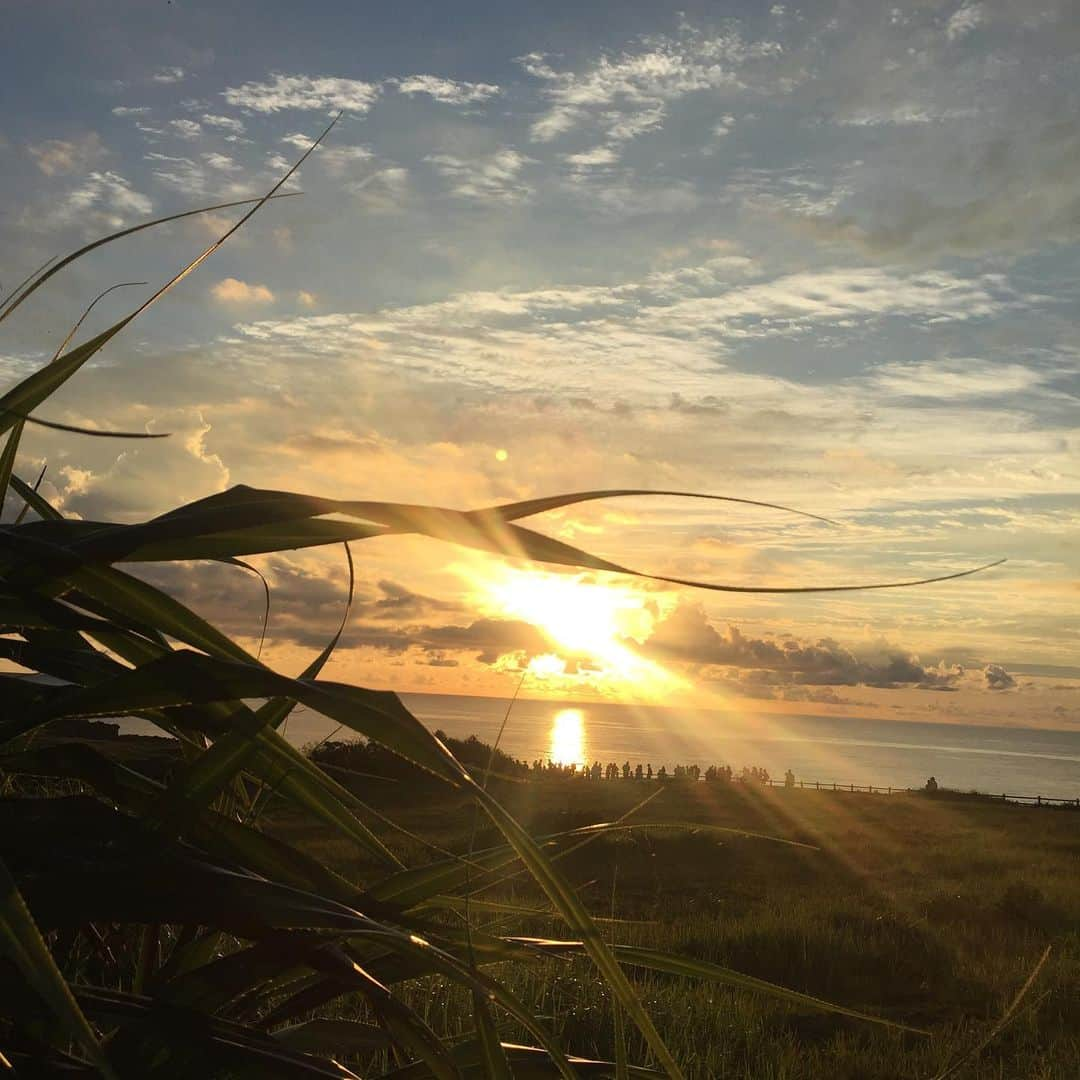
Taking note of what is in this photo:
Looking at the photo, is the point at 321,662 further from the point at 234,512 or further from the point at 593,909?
the point at 593,909

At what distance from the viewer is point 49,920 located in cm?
83

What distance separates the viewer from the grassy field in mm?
5660

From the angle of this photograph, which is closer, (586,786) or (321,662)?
(321,662)

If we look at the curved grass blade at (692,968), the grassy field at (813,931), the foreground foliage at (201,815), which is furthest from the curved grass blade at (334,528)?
the curved grass blade at (692,968)

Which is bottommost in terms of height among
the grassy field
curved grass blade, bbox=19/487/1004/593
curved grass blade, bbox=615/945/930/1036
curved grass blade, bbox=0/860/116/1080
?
the grassy field

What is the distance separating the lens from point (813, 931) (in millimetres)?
10531

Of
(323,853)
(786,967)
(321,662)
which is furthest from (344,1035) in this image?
(323,853)

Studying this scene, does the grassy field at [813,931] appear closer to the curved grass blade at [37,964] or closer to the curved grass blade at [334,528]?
the curved grass blade at [334,528]

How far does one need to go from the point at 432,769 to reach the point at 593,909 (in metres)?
12.2

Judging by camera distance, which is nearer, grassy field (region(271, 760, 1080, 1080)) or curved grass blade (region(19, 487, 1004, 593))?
curved grass blade (region(19, 487, 1004, 593))

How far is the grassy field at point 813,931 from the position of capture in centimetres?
566

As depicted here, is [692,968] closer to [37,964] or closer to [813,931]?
[37,964]

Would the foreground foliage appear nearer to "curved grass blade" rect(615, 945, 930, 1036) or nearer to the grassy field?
"curved grass blade" rect(615, 945, 930, 1036)

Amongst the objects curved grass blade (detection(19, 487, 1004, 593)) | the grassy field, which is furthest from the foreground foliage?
the grassy field
